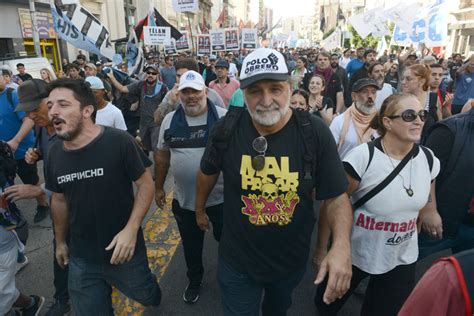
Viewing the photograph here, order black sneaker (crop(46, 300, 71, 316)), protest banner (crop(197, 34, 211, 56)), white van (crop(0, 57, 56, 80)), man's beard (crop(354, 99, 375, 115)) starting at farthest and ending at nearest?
protest banner (crop(197, 34, 211, 56)) → white van (crop(0, 57, 56, 80)) → man's beard (crop(354, 99, 375, 115)) → black sneaker (crop(46, 300, 71, 316))

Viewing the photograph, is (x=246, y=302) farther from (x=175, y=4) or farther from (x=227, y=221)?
(x=175, y=4)

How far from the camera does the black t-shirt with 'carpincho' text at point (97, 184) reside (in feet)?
7.11

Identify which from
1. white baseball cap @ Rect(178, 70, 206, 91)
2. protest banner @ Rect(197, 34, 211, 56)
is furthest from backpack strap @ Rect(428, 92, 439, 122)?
protest banner @ Rect(197, 34, 211, 56)

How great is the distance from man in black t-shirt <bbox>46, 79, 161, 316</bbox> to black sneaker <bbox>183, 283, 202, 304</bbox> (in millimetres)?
686

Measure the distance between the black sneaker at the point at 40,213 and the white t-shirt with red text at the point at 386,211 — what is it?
4.21 meters

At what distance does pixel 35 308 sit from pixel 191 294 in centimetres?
130

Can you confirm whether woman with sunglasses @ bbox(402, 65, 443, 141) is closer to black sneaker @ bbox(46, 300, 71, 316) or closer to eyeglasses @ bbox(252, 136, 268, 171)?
eyeglasses @ bbox(252, 136, 268, 171)

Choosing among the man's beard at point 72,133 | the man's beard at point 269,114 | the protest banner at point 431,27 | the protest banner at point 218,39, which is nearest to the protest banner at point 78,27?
the man's beard at point 72,133

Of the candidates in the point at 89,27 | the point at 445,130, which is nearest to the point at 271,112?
the point at 445,130

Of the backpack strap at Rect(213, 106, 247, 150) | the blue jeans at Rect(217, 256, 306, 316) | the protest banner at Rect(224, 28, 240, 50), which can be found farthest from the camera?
the protest banner at Rect(224, 28, 240, 50)

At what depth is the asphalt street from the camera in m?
3.02

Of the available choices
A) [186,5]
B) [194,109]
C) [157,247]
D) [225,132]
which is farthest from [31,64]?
[225,132]

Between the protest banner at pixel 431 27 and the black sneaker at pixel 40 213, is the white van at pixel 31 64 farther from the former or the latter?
the protest banner at pixel 431 27

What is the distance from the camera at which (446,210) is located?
247 centimetres
